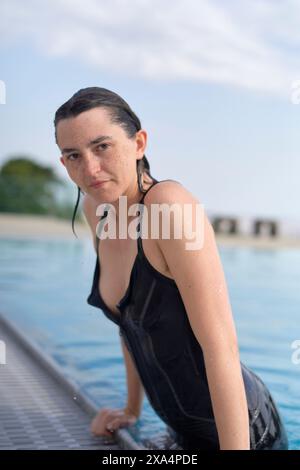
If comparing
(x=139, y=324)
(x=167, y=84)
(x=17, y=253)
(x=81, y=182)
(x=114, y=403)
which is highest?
(x=167, y=84)

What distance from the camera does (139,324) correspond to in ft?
7.14

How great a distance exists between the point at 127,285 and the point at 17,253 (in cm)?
1230

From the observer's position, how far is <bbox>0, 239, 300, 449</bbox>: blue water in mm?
4820

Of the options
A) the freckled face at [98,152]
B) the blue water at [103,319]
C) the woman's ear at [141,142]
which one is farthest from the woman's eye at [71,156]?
the blue water at [103,319]

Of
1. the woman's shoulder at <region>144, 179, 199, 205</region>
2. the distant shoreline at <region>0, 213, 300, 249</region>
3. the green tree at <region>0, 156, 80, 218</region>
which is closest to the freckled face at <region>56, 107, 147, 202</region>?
the woman's shoulder at <region>144, 179, 199, 205</region>

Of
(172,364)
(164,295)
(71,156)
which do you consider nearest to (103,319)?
(172,364)

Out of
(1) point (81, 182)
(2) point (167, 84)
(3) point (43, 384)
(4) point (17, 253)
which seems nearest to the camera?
(1) point (81, 182)

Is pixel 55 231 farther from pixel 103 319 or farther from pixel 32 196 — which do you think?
pixel 103 319

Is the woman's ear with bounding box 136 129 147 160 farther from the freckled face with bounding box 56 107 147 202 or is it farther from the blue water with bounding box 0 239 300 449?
the blue water with bounding box 0 239 300 449

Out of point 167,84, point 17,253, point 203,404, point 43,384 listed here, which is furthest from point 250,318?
point 167,84

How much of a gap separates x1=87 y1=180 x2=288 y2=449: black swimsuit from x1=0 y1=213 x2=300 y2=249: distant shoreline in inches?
628

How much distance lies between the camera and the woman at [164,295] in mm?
1879

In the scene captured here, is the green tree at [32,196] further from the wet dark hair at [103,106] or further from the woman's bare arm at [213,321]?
the woman's bare arm at [213,321]

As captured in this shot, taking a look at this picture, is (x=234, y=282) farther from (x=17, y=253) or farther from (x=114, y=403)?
(x=114, y=403)
